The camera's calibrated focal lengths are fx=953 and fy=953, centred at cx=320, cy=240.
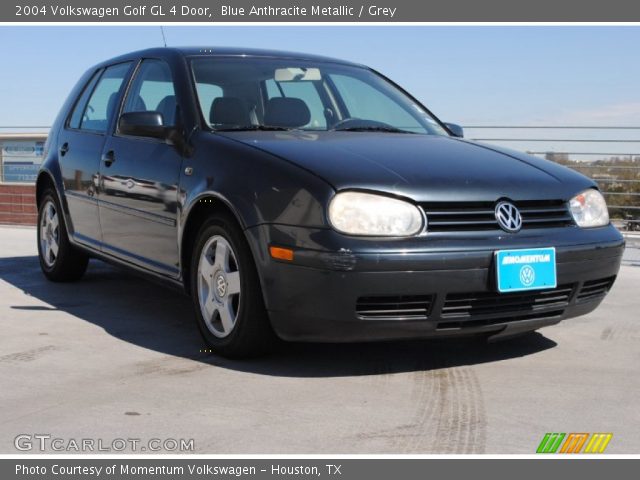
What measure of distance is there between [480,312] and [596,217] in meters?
0.90

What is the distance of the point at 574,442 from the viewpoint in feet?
11.0

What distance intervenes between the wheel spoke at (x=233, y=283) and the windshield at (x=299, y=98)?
2.83 feet

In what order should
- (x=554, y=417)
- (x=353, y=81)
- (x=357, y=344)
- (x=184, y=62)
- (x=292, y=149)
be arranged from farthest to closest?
(x=353, y=81) < (x=184, y=62) < (x=357, y=344) < (x=292, y=149) < (x=554, y=417)

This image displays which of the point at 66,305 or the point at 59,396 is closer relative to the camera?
the point at 59,396

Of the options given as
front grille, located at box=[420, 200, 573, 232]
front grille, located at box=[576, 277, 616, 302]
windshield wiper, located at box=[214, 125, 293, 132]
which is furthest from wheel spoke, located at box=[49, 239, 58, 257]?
front grille, located at box=[576, 277, 616, 302]

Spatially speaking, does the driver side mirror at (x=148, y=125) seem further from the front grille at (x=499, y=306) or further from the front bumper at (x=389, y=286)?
the front grille at (x=499, y=306)

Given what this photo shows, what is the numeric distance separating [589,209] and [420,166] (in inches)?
36.6

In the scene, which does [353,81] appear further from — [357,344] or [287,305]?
[287,305]

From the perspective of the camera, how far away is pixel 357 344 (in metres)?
4.86

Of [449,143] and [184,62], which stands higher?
[184,62]

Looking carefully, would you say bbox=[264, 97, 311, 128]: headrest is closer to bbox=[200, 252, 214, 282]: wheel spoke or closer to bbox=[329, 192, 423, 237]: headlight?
bbox=[200, 252, 214, 282]: wheel spoke

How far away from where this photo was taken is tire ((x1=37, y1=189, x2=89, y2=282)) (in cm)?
673

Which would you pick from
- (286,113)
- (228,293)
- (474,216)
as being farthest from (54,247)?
(474,216)

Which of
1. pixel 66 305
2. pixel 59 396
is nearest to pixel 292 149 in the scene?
pixel 59 396
